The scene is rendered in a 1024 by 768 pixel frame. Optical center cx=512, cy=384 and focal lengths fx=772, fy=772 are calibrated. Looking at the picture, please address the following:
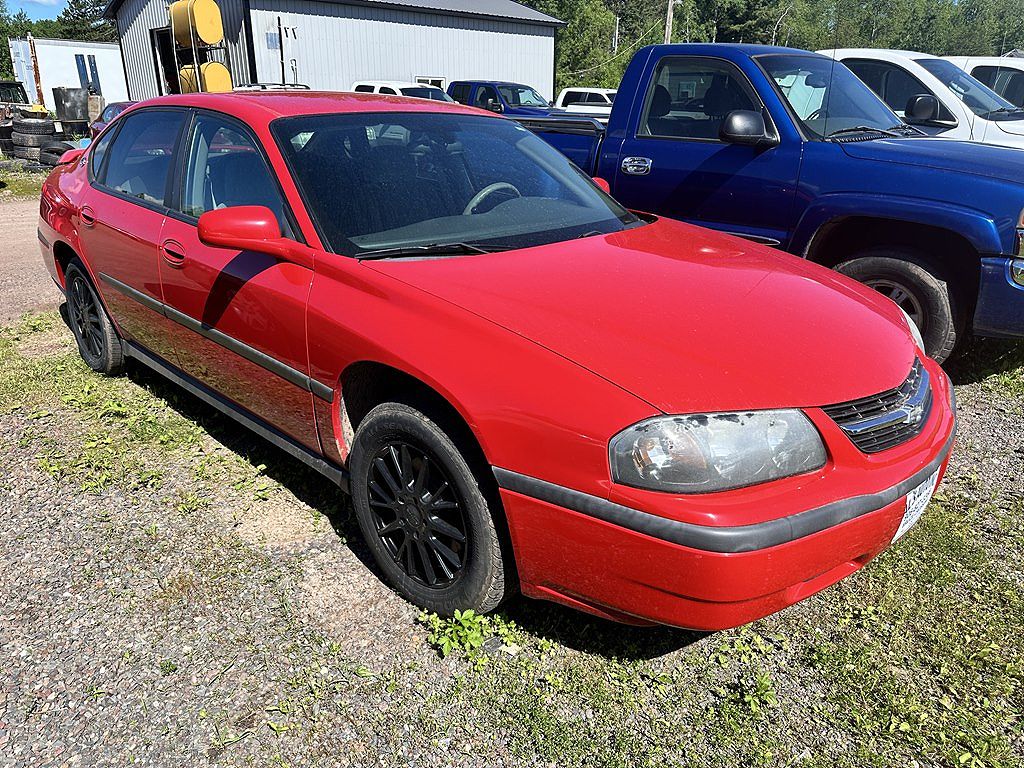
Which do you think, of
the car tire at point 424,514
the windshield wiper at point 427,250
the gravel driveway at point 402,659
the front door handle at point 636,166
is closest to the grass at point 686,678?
the gravel driveway at point 402,659

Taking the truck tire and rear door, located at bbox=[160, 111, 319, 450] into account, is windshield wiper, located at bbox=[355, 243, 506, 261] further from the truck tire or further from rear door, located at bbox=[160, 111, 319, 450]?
the truck tire

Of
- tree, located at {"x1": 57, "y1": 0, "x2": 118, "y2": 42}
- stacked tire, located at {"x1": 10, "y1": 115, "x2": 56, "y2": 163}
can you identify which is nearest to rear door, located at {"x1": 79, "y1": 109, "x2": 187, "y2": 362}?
stacked tire, located at {"x1": 10, "y1": 115, "x2": 56, "y2": 163}

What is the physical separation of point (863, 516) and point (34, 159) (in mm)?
18977

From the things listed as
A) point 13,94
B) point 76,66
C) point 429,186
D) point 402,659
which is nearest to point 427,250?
point 429,186

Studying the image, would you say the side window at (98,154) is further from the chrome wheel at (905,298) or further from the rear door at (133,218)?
the chrome wheel at (905,298)

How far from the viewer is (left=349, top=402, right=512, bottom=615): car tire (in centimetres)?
230

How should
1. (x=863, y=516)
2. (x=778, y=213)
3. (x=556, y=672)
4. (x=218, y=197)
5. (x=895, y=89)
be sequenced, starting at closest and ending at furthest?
(x=863, y=516) < (x=556, y=672) < (x=218, y=197) < (x=778, y=213) < (x=895, y=89)

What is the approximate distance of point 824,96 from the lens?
498cm

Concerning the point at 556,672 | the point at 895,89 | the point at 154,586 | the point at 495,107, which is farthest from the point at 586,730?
the point at 495,107

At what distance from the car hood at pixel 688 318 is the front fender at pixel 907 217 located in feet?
4.87

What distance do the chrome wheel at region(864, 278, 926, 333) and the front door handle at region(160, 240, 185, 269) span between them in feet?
11.8

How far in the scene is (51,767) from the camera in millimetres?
2043

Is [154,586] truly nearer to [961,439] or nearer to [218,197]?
[218,197]

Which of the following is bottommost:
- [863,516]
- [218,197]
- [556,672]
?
[556,672]
